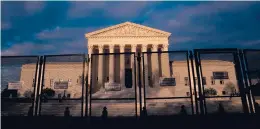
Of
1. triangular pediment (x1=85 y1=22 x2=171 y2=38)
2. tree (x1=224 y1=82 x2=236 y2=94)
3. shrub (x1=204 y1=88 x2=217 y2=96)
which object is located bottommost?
shrub (x1=204 y1=88 x2=217 y2=96)

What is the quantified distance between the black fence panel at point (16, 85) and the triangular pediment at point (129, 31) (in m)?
45.4

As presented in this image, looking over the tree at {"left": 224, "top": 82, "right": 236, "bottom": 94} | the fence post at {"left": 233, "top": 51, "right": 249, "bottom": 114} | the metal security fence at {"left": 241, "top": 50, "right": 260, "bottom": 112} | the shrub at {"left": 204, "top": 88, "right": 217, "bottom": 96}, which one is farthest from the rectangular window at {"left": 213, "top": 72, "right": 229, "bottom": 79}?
the shrub at {"left": 204, "top": 88, "right": 217, "bottom": 96}

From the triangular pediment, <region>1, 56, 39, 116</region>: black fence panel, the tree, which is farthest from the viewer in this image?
the triangular pediment

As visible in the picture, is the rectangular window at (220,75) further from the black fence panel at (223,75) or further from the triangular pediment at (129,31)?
the triangular pediment at (129,31)

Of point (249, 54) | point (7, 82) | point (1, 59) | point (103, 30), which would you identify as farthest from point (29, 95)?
point (103, 30)

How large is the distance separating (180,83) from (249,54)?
362 cm

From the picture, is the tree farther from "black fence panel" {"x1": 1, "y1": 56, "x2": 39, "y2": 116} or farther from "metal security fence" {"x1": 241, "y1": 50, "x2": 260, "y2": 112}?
"black fence panel" {"x1": 1, "y1": 56, "x2": 39, "y2": 116}

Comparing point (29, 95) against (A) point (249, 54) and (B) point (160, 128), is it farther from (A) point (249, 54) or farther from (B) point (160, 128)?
(A) point (249, 54)

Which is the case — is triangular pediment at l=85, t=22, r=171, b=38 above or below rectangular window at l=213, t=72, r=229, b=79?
above

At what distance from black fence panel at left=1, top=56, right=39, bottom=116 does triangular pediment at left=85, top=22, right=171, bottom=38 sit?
45.4m

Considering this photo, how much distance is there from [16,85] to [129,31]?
154 ft

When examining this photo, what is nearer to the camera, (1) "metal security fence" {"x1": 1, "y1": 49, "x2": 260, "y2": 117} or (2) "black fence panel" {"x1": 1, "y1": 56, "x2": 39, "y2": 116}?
(1) "metal security fence" {"x1": 1, "y1": 49, "x2": 260, "y2": 117}

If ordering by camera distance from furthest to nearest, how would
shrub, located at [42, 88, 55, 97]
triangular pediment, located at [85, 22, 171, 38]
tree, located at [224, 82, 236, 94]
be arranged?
triangular pediment, located at [85, 22, 171, 38]
shrub, located at [42, 88, 55, 97]
tree, located at [224, 82, 236, 94]

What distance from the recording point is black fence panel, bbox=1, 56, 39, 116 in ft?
31.2
